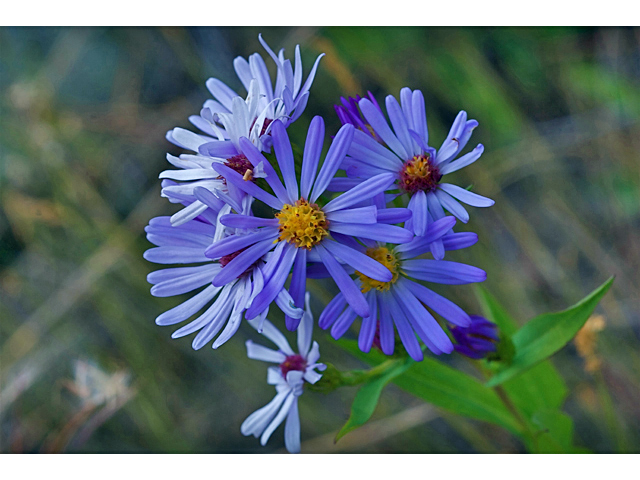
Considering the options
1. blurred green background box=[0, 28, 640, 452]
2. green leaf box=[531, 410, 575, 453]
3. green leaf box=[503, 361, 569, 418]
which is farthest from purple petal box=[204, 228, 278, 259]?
blurred green background box=[0, 28, 640, 452]

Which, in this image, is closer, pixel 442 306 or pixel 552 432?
pixel 442 306

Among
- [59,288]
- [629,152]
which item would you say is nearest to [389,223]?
[629,152]

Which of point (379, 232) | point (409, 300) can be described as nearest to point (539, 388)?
point (409, 300)

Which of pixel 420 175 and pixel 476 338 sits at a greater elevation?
pixel 420 175

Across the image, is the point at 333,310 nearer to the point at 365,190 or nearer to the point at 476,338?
the point at 365,190

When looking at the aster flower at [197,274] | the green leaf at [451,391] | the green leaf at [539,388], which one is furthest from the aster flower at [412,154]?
the green leaf at [539,388]
